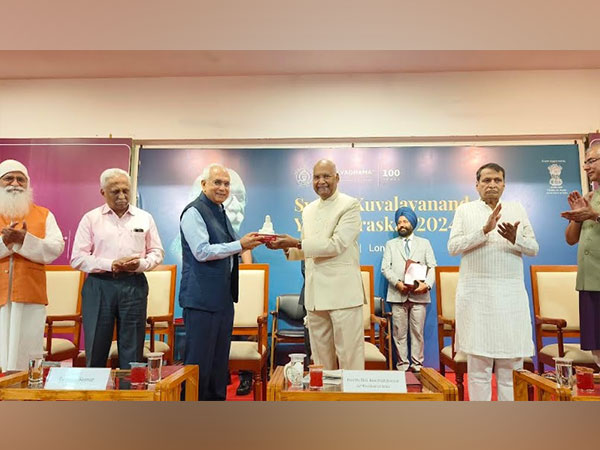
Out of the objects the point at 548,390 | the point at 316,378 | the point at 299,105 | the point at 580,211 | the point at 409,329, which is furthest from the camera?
the point at 299,105

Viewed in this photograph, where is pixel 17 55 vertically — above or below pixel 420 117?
below

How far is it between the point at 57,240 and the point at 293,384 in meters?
1.48

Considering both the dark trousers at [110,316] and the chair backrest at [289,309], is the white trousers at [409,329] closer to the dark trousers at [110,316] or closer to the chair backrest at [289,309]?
the chair backrest at [289,309]

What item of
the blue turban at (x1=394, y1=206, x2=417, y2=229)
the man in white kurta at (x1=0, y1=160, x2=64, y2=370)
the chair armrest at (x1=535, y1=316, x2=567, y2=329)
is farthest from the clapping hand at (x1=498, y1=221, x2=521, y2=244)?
the man in white kurta at (x1=0, y1=160, x2=64, y2=370)

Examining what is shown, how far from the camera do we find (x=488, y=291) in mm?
1985

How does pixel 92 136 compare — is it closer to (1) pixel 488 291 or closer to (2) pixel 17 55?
(1) pixel 488 291

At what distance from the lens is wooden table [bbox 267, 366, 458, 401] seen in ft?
4.20

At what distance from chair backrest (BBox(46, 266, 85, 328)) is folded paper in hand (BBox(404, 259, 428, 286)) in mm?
2520

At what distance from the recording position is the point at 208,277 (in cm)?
216

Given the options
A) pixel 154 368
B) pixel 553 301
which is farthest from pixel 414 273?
pixel 154 368

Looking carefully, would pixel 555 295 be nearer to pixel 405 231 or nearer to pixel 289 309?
pixel 405 231

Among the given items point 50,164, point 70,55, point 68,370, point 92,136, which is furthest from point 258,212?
point 70,55

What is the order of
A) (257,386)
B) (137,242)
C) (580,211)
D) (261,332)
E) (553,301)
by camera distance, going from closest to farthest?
1. (580,211)
2. (137,242)
3. (257,386)
4. (261,332)
5. (553,301)

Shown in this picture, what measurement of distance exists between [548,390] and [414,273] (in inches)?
94.3
